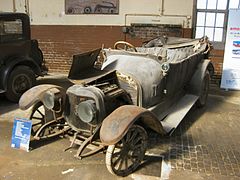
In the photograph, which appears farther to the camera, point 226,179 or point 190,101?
point 190,101

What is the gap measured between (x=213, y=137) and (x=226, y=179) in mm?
1132

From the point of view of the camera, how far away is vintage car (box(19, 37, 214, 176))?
323cm

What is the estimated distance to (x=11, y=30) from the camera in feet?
19.1

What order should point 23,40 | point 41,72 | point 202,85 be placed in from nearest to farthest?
point 202,85
point 23,40
point 41,72

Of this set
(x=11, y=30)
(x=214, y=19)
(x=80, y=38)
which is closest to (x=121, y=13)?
(x=80, y=38)

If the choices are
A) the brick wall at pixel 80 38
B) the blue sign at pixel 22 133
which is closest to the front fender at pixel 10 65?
the brick wall at pixel 80 38

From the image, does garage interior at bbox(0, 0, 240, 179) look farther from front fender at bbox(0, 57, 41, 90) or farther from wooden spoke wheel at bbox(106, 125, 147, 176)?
front fender at bbox(0, 57, 41, 90)

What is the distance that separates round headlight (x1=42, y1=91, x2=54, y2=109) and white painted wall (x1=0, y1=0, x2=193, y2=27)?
14.1ft

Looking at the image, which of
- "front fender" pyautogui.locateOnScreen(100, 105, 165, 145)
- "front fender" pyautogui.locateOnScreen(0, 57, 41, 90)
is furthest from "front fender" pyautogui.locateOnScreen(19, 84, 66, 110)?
"front fender" pyautogui.locateOnScreen(0, 57, 41, 90)

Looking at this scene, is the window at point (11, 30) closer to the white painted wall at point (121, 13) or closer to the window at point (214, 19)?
the white painted wall at point (121, 13)

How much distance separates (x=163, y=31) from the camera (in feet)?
23.7

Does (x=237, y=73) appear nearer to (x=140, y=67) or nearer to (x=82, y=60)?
(x=140, y=67)

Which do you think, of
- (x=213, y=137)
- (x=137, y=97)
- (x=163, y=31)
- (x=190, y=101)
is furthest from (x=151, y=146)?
(x=163, y=31)

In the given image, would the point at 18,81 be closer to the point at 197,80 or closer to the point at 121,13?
the point at 121,13
